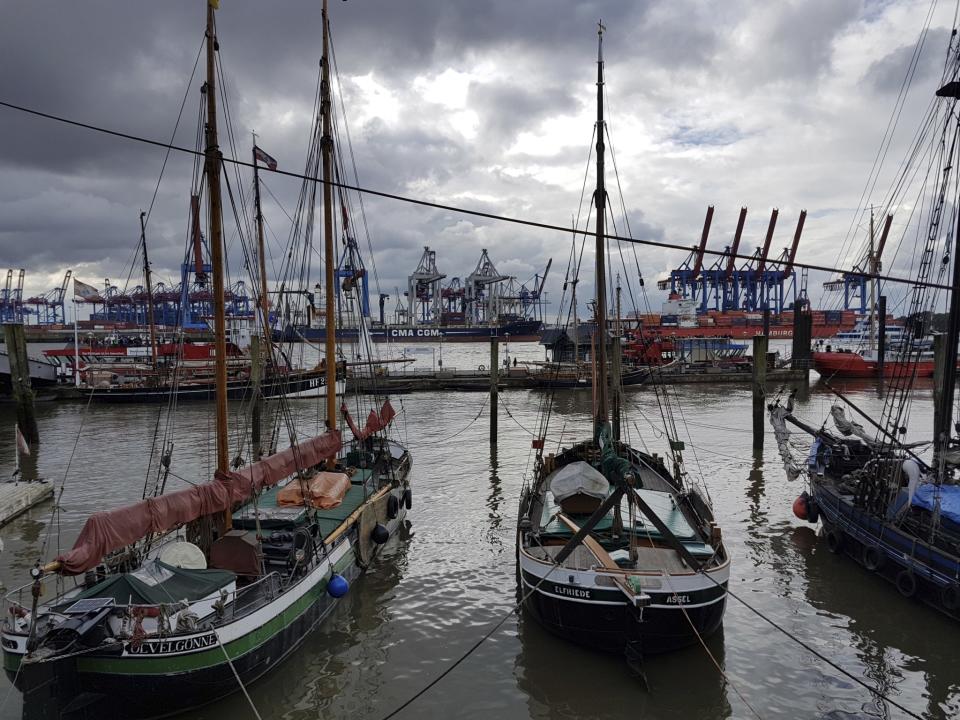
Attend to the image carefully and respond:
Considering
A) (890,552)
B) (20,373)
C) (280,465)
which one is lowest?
(890,552)

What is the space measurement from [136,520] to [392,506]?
817cm

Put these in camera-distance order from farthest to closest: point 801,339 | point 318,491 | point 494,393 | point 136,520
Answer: point 801,339 → point 494,393 → point 318,491 → point 136,520

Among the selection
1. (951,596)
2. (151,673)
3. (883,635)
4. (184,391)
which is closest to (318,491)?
(151,673)

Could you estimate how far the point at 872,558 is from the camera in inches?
549

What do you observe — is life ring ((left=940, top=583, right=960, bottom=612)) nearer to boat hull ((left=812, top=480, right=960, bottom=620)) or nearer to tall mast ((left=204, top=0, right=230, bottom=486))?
boat hull ((left=812, top=480, right=960, bottom=620))

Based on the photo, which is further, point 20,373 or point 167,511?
point 20,373

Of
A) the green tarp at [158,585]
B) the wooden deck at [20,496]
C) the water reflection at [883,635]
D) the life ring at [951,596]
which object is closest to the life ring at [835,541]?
the water reflection at [883,635]

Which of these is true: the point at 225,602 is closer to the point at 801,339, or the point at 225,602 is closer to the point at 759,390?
the point at 759,390

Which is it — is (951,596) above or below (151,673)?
below

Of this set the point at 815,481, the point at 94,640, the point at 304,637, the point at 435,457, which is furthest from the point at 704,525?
the point at 435,457

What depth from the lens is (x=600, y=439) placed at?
16.6m

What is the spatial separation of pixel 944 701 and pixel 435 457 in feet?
69.3

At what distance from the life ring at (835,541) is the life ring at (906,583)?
94.2 inches

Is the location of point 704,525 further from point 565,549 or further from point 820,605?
point 565,549
